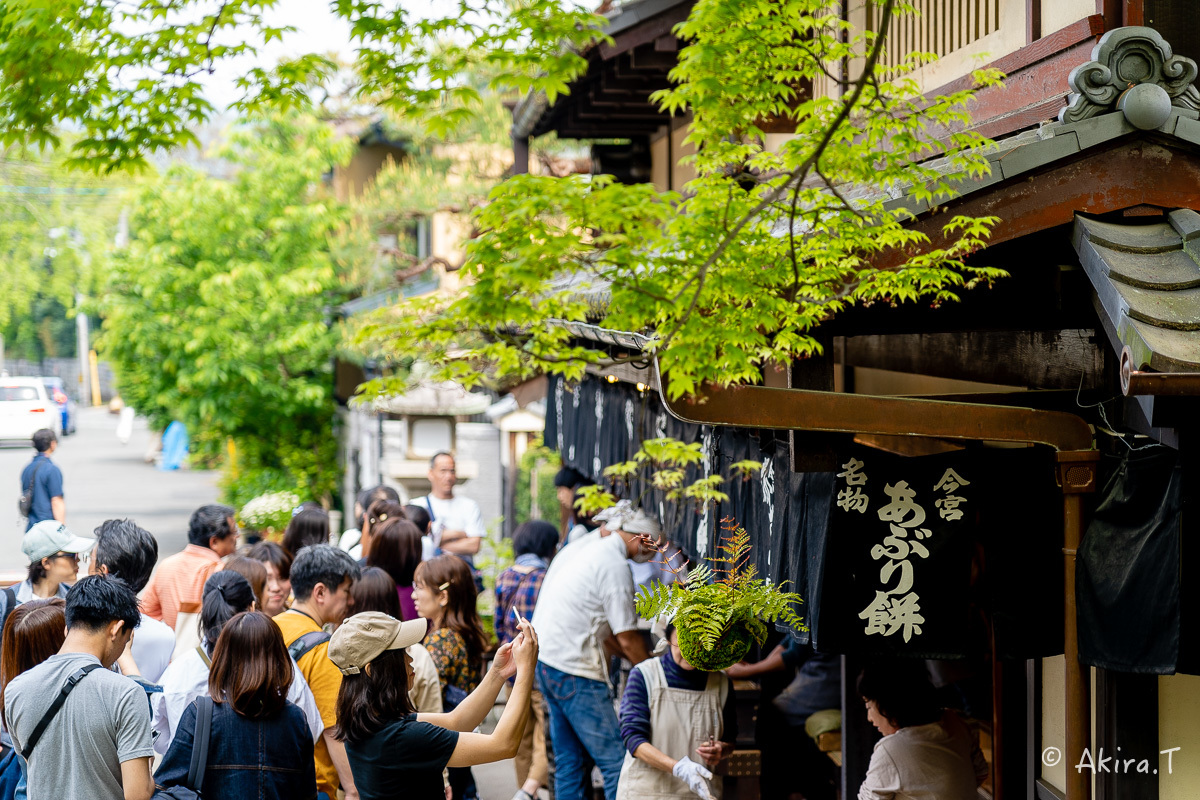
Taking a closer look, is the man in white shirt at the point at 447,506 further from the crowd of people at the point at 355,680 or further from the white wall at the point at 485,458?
the white wall at the point at 485,458

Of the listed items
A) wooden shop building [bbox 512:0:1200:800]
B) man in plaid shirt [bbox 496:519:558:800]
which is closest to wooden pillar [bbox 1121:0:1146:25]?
wooden shop building [bbox 512:0:1200:800]

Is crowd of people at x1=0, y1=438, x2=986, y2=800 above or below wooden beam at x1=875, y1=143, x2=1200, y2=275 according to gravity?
below

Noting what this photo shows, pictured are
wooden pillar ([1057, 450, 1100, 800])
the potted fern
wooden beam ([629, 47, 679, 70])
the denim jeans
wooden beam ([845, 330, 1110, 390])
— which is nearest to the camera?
wooden pillar ([1057, 450, 1100, 800])

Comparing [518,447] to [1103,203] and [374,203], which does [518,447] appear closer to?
[374,203]

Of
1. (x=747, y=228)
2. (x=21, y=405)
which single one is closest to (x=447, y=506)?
(x=747, y=228)

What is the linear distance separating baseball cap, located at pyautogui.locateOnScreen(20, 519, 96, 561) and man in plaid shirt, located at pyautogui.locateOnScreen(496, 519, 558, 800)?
10.6ft

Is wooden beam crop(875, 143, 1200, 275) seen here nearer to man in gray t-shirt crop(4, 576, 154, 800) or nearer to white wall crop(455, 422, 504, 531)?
man in gray t-shirt crop(4, 576, 154, 800)

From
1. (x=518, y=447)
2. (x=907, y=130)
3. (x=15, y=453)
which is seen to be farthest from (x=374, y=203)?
(x=15, y=453)

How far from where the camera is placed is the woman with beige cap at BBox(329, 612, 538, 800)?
15.9 ft

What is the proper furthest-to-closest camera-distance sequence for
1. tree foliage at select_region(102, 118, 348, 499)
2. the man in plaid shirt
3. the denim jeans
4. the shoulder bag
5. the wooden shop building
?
tree foliage at select_region(102, 118, 348, 499) < the man in plaid shirt < the denim jeans < the shoulder bag < the wooden shop building

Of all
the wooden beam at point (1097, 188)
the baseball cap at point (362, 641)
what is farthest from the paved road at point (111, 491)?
the wooden beam at point (1097, 188)

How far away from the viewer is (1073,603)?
4500mm

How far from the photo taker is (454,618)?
753 cm

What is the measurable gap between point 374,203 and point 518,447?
6106 millimetres
